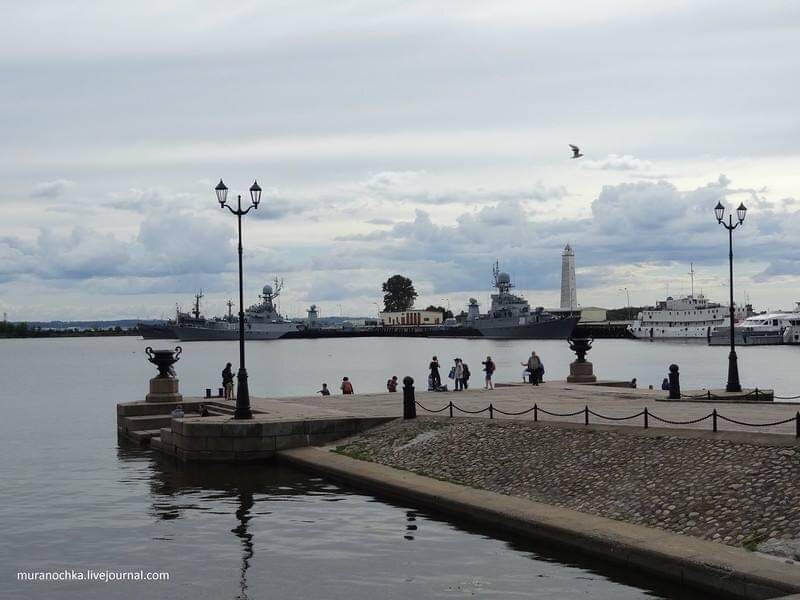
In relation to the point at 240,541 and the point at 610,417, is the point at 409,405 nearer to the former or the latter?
the point at 610,417

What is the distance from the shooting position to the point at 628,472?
1959 centimetres

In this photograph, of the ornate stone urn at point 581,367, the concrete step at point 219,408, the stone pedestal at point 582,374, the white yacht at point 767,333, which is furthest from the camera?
the white yacht at point 767,333

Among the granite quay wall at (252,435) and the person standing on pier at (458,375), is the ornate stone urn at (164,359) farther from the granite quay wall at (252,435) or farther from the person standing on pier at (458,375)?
the person standing on pier at (458,375)

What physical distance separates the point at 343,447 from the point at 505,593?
13.3 m

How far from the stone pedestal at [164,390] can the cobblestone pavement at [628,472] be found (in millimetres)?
12605

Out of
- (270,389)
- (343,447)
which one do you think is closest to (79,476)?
(343,447)

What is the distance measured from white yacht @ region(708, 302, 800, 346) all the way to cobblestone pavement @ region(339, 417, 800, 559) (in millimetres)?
146039

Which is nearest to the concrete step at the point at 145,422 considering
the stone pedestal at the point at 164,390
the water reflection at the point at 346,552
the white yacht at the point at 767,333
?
the stone pedestal at the point at 164,390

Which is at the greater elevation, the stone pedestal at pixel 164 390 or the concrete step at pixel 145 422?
the stone pedestal at pixel 164 390

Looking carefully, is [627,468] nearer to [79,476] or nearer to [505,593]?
[505,593]

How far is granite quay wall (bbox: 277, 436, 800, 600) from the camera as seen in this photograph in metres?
13.6

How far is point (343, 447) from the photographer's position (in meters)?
27.8

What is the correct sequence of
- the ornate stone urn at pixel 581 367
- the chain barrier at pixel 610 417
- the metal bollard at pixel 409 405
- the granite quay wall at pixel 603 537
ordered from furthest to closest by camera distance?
the ornate stone urn at pixel 581 367 < the metal bollard at pixel 409 405 < the chain barrier at pixel 610 417 < the granite quay wall at pixel 603 537

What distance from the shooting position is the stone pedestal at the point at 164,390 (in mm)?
37125
